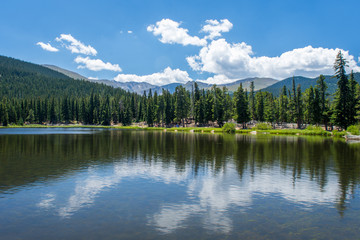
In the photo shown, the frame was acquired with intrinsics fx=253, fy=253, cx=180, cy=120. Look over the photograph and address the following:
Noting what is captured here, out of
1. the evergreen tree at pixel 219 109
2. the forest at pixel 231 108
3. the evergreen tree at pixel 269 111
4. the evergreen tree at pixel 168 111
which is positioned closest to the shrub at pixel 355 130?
the forest at pixel 231 108

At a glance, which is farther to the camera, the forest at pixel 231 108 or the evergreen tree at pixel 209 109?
the evergreen tree at pixel 209 109

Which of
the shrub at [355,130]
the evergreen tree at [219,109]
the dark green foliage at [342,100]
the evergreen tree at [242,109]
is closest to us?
the shrub at [355,130]

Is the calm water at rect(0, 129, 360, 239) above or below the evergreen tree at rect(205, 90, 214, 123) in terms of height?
below

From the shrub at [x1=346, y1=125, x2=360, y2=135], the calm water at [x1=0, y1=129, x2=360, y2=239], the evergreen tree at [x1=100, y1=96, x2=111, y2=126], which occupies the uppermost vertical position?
the evergreen tree at [x1=100, y1=96, x2=111, y2=126]

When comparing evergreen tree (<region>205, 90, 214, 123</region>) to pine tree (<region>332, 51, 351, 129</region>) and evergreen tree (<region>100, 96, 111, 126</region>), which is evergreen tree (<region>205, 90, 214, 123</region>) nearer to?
pine tree (<region>332, 51, 351, 129</region>)

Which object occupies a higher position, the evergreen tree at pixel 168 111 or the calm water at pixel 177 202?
the evergreen tree at pixel 168 111

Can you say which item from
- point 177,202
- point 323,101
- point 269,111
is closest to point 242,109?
point 269,111

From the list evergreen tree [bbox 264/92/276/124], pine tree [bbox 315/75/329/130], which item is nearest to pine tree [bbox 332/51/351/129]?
pine tree [bbox 315/75/329/130]

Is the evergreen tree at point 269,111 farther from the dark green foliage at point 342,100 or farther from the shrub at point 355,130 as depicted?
the shrub at point 355,130

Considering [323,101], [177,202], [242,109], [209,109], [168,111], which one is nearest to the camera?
[177,202]

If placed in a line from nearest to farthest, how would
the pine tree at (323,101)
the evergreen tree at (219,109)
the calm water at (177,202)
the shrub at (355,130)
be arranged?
the calm water at (177,202)
the shrub at (355,130)
the pine tree at (323,101)
the evergreen tree at (219,109)

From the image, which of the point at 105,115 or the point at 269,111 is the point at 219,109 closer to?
the point at 269,111

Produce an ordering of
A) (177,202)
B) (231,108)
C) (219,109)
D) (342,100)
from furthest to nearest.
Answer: (231,108), (219,109), (342,100), (177,202)

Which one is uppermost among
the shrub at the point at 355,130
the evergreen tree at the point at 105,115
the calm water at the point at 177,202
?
the evergreen tree at the point at 105,115
